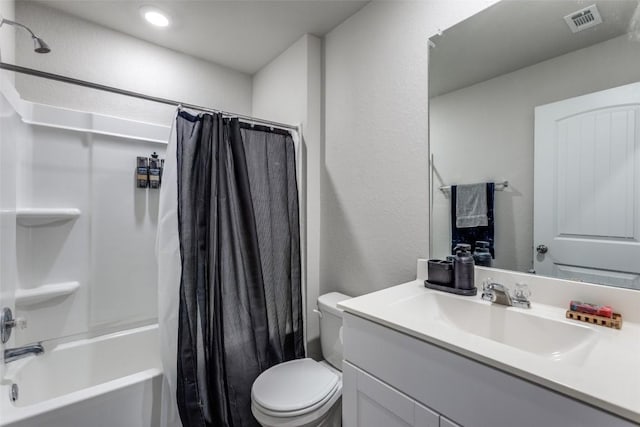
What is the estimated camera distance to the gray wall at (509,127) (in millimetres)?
959

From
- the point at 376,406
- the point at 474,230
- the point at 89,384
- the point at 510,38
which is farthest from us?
the point at 89,384

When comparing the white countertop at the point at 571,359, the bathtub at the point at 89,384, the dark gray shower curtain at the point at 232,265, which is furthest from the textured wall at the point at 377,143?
the bathtub at the point at 89,384

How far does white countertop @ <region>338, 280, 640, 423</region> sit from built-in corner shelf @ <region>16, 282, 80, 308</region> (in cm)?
181

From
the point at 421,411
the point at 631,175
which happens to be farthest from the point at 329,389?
the point at 631,175

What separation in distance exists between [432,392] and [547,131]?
0.99m

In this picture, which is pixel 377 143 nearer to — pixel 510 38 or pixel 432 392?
pixel 510 38

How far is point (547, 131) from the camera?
1.06 meters

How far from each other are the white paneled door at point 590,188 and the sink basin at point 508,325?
23cm

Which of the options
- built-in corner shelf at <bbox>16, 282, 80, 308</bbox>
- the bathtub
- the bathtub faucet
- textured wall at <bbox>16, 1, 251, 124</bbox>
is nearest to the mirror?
the bathtub

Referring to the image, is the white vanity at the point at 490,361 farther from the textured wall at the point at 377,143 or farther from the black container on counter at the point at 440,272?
the textured wall at the point at 377,143

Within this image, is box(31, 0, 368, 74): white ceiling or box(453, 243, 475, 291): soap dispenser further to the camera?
box(31, 0, 368, 74): white ceiling

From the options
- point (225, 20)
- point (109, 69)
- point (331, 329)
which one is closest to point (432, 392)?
point (331, 329)

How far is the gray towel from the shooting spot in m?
1.26

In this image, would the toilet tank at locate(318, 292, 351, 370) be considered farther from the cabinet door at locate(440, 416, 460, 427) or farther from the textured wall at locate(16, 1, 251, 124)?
the textured wall at locate(16, 1, 251, 124)
